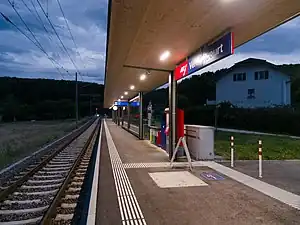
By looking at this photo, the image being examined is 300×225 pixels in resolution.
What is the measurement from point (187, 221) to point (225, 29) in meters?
4.41

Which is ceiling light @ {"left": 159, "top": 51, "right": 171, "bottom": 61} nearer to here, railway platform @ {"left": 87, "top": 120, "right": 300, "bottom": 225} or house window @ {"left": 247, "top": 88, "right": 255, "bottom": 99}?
railway platform @ {"left": 87, "top": 120, "right": 300, "bottom": 225}

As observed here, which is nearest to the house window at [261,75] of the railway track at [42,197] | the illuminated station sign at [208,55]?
the illuminated station sign at [208,55]

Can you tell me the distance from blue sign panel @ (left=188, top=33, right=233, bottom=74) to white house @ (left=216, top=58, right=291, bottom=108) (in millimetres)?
31275

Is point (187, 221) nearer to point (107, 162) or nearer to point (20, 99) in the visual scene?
point (107, 162)

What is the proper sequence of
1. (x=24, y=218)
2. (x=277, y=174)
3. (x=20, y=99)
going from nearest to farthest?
(x=24, y=218)
(x=277, y=174)
(x=20, y=99)

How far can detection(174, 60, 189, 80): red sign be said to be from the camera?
10837 mm

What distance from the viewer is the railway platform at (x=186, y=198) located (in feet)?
18.4

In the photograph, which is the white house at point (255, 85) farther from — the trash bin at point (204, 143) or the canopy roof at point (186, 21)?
the canopy roof at point (186, 21)

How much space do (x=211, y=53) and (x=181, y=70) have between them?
3.05 m

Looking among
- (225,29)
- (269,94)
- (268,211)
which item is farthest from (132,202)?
(269,94)

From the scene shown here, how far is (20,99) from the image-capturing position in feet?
298

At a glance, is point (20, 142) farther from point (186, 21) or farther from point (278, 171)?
point (186, 21)

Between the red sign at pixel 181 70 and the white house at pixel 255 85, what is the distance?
29.2 meters

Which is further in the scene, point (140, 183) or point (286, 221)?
point (140, 183)
